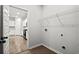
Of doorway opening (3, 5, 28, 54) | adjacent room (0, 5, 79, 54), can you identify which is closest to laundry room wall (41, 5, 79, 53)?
adjacent room (0, 5, 79, 54)

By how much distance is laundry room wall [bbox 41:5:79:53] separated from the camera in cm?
112

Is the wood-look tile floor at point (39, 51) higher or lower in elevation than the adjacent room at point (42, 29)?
lower

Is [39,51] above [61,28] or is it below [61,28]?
below

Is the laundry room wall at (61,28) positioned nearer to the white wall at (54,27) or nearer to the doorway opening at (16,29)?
the white wall at (54,27)

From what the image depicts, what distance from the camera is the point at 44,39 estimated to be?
1244mm

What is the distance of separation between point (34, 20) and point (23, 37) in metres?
0.33

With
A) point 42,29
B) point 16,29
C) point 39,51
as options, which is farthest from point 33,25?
point 39,51

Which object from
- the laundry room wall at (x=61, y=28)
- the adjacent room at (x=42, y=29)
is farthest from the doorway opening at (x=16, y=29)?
the laundry room wall at (x=61, y=28)

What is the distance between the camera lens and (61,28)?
47.5 inches

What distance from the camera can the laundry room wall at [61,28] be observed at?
1.12m

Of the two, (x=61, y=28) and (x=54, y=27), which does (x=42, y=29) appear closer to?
(x=54, y=27)

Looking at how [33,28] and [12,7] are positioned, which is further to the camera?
[33,28]
